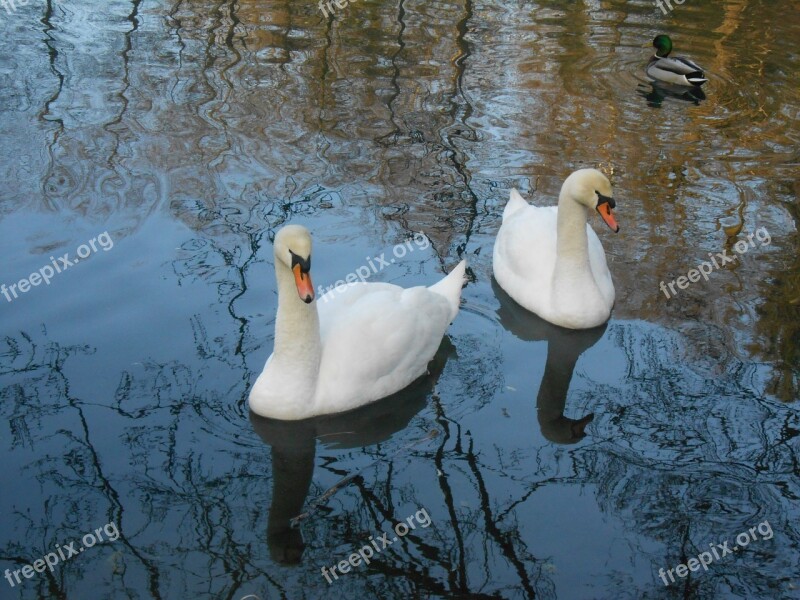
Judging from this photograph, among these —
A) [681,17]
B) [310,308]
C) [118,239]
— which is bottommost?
[681,17]

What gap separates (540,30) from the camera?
15.2 m

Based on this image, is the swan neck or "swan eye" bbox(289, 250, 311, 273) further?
the swan neck

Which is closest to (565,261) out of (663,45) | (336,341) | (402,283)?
(402,283)

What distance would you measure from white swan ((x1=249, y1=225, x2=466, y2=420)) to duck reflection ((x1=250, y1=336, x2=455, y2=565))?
0.22 feet

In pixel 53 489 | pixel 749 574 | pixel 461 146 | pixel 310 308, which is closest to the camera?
pixel 749 574

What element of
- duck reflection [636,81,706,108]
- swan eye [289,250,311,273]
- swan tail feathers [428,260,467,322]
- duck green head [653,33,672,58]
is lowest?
duck reflection [636,81,706,108]

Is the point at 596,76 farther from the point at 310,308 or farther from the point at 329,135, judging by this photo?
the point at 310,308

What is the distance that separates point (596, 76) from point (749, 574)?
9.03 metres

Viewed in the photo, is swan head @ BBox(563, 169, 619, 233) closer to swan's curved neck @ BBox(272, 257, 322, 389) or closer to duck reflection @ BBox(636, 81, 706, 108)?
swan's curved neck @ BBox(272, 257, 322, 389)

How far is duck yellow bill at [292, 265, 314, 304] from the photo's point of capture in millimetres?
5801

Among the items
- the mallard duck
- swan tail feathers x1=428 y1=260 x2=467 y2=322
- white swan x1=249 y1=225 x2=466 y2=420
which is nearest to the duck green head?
the mallard duck

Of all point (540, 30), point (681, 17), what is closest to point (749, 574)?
point (540, 30)

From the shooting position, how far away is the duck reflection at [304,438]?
17.9ft

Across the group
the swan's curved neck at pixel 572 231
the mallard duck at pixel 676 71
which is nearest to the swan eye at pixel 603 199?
the swan's curved neck at pixel 572 231
